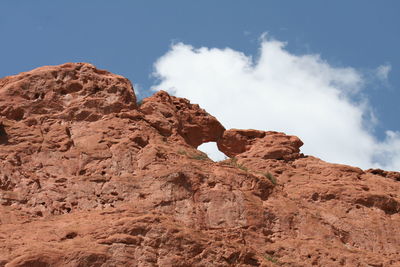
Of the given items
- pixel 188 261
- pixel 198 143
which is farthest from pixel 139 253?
pixel 198 143

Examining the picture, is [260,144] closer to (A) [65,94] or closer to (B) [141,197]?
(A) [65,94]

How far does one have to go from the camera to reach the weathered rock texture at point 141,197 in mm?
16969

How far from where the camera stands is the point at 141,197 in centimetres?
1930

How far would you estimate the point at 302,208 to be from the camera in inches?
848

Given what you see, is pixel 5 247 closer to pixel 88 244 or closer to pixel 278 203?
pixel 88 244

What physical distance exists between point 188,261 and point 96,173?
4633mm

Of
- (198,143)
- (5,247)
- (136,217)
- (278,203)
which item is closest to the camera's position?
(5,247)

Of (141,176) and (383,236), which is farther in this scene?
(383,236)

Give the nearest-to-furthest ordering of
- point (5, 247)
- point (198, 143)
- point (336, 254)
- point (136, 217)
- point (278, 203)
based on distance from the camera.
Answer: point (5, 247)
point (136, 217)
point (336, 254)
point (278, 203)
point (198, 143)

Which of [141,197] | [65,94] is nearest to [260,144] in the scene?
[65,94]

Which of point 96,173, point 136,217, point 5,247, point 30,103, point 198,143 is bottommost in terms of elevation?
point 5,247

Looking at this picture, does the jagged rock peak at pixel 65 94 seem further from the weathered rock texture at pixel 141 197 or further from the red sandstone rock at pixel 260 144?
the red sandstone rock at pixel 260 144

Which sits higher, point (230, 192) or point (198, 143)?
point (198, 143)

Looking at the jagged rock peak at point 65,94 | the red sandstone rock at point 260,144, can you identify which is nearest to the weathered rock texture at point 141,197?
the jagged rock peak at point 65,94
